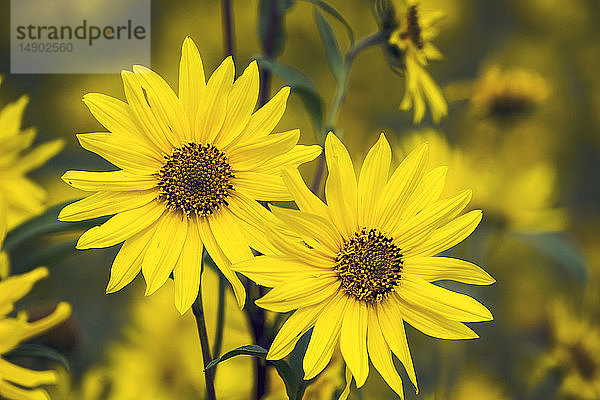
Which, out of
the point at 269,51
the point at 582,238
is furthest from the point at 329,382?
the point at 582,238

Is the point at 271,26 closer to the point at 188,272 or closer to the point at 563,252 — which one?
the point at 188,272

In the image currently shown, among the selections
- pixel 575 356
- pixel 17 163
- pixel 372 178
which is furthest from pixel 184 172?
pixel 575 356

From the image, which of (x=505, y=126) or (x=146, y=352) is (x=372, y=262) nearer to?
(x=146, y=352)

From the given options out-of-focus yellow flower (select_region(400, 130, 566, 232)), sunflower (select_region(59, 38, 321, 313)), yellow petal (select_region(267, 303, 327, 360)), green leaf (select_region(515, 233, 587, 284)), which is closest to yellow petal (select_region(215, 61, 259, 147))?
sunflower (select_region(59, 38, 321, 313))

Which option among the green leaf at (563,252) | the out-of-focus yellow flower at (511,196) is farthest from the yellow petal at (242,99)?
the green leaf at (563,252)

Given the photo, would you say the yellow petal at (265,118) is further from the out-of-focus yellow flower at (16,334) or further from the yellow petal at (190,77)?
the out-of-focus yellow flower at (16,334)
